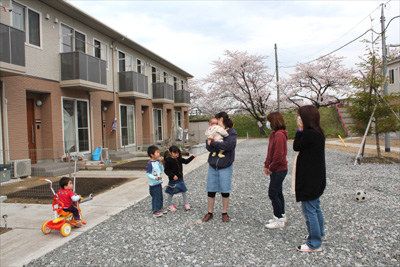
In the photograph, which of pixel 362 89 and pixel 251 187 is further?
pixel 362 89

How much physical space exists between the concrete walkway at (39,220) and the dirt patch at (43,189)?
32cm

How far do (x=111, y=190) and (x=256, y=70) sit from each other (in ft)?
89.7

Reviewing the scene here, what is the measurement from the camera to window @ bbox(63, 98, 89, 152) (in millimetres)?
11711

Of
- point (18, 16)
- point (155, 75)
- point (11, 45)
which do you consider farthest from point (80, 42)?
point (155, 75)

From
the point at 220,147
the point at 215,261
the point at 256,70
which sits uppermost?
the point at 256,70

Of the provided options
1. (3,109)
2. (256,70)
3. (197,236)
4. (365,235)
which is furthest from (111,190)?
(256,70)

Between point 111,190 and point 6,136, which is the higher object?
point 6,136

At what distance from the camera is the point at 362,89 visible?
37.7ft

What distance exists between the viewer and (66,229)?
13.5ft

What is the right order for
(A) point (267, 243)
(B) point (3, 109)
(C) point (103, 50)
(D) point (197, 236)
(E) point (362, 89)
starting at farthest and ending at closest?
(C) point (103, 50), (E) point (362, 89), (B) point (3, 109), (D) point (197, 236), (A) point (267, 243)

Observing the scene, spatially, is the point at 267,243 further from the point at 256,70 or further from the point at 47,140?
the point at 256,70

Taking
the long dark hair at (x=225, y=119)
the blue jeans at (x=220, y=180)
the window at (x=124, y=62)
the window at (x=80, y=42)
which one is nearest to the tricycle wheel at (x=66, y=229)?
the blue jeans at (x=220, y=180)

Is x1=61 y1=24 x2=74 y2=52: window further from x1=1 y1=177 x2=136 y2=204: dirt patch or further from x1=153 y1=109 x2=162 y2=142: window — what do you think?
x1=153 y1=109 x2=162 y2=142: window

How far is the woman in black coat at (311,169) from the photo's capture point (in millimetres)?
3229
